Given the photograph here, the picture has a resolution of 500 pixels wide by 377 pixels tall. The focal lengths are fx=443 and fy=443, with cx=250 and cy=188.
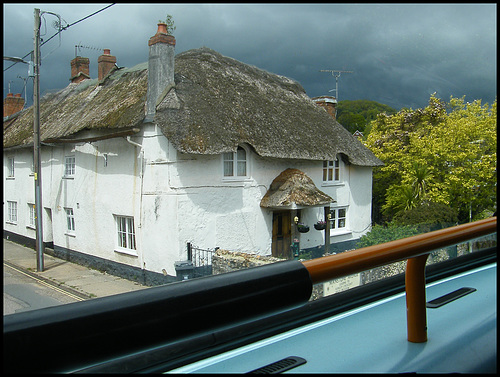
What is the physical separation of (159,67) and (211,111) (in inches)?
58.6

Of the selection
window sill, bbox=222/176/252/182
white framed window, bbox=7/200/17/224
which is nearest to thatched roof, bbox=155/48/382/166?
window sill, bbox=222/176/252/182

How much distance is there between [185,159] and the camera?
9477mm

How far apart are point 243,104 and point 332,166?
3965 millimetres

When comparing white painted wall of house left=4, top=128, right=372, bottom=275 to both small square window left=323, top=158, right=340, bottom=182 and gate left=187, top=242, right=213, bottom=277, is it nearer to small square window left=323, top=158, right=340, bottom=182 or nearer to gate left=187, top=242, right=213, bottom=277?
gate left=187, top=242, right=213, bottom=277

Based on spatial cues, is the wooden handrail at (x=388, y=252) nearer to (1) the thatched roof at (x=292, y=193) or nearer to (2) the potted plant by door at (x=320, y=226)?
(1) the thatched roof at (x=292, y=193)

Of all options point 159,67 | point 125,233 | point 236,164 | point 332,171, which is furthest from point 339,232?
point 159,67

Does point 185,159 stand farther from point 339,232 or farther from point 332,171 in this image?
point 339,232

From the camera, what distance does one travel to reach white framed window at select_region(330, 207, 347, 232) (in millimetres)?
13961

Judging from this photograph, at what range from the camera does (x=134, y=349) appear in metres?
0.73

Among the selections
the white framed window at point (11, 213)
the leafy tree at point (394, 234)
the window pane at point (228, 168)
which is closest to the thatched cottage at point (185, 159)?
the window pane at point (228, 168)

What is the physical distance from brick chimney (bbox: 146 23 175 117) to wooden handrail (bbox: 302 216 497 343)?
867 centimetres

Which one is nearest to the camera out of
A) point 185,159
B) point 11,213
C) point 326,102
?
point 11,213

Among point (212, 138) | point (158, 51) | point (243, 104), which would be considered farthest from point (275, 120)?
point (158, 51)

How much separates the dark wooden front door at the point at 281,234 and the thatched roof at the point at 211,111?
1668 millimetres
